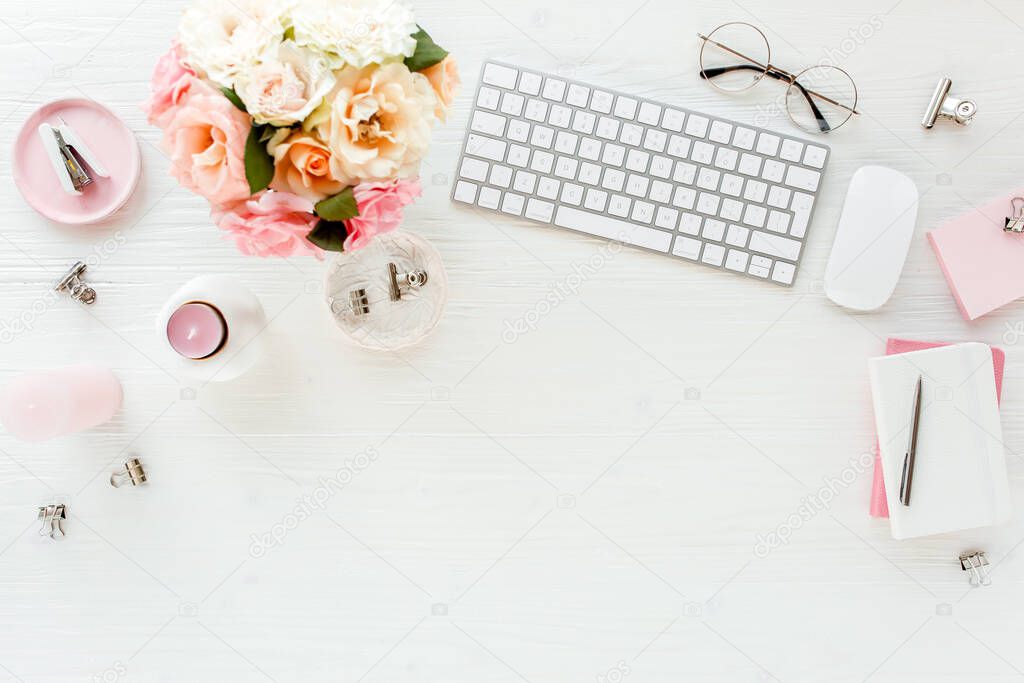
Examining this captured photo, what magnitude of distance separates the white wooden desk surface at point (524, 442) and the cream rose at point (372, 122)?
13.3 inches

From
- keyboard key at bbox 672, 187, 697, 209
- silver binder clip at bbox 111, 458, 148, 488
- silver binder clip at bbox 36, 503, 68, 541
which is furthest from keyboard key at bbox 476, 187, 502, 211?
silver binder clip at bbox 36, 503, 68, 541

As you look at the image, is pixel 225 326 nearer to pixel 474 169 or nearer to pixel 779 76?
pixel 474 169

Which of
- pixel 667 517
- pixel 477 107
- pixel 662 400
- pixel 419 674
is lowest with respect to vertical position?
pixel 419 674

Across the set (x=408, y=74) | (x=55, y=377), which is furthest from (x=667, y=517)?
(x=55, y=377)

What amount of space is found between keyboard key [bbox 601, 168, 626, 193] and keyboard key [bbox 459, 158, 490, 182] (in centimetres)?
14

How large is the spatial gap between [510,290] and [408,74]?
38 cm

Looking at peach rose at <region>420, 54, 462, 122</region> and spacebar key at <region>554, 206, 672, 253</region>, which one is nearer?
peach rose at <region>420, 54, 462, 122</region>

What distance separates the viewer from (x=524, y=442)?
938 millimetres

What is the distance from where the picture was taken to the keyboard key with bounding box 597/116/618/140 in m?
0.92

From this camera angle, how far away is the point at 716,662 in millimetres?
941

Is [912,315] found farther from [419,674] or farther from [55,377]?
[55,377]

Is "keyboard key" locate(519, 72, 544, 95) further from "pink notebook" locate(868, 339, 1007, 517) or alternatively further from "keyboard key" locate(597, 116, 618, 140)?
"pink notebook" locate(868, 339, 1007, 517)

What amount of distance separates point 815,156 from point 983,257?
237mm

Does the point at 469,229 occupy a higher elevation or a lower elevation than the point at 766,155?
lower
